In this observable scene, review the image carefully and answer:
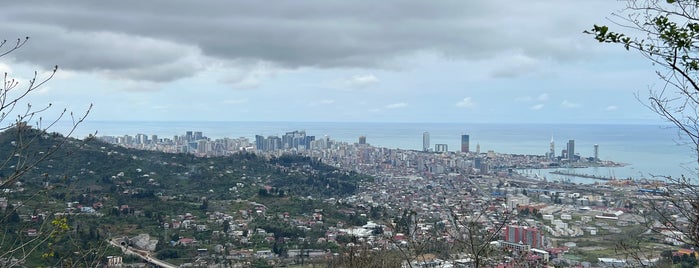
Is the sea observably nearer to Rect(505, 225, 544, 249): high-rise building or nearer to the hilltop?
Rect(505, 225, 544, 249): high-rise building

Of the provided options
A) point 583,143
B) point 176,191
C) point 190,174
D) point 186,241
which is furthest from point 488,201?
point 583,143

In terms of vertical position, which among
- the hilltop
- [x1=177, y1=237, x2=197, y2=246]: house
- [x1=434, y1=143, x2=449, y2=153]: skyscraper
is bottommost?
[x1=177, y1=237, x2=197, y2=246]: house

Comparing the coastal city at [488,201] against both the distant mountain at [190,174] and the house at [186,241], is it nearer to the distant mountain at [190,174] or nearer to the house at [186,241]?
the distant mountain at [190,174]

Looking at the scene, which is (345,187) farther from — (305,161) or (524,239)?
(524,239)

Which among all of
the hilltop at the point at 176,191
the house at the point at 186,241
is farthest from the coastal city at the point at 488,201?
the house at the point at 186,241

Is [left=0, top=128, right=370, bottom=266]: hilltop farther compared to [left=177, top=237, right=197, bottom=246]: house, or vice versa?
[left=0, top=128, right=370, bottom=266]: hilltop

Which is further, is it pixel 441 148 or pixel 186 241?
pixel 441 148

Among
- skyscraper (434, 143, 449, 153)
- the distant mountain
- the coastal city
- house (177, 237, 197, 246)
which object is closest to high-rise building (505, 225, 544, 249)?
the coastal city

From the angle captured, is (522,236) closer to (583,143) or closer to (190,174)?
(190,174)
